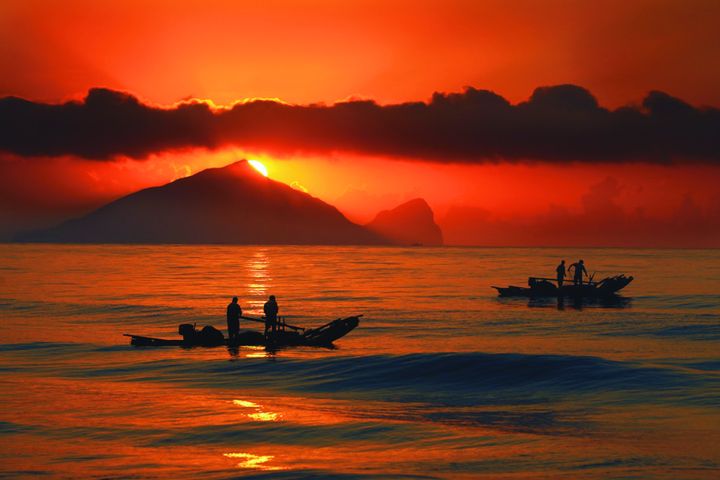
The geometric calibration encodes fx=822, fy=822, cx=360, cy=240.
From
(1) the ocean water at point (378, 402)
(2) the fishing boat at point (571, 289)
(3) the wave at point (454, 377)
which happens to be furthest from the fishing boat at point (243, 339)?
(2) the fishing boat at point (571, 289)

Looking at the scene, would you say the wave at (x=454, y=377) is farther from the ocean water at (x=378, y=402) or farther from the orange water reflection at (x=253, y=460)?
the orange water reflection at (x=253, y=460)

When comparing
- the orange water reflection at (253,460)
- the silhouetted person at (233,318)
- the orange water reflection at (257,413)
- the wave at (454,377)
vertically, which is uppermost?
the silhouetted person at (233,318)

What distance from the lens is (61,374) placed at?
102 feet

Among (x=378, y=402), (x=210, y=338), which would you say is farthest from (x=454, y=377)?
(x=210, y=338)

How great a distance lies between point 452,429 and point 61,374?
16.7m

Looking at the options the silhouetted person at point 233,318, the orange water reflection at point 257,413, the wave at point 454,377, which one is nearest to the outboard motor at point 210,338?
the silhouetted person at point 233,318

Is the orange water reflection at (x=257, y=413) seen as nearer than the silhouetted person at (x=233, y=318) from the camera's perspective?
Yes

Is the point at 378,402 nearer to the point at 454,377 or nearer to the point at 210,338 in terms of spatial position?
the point at 454,377

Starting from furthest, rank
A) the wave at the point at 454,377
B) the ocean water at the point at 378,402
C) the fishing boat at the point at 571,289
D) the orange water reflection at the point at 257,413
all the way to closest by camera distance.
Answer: the fishing boat at the point at 571,289 < the wave at the point at 454,377 < the orange water reflection at the point at 257,413 < the ocean water at the point at 378,402

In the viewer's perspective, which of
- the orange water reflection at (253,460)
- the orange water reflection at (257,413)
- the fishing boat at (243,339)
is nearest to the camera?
the orange water reflection at (253,460)

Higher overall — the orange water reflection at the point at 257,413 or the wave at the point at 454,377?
the wave at the point at 454,377

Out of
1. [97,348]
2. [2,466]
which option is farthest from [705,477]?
[97,348]

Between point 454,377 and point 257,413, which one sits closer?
point 257,413

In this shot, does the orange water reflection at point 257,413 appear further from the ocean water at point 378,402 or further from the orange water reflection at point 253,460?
the orange water reflection at point 253,460
